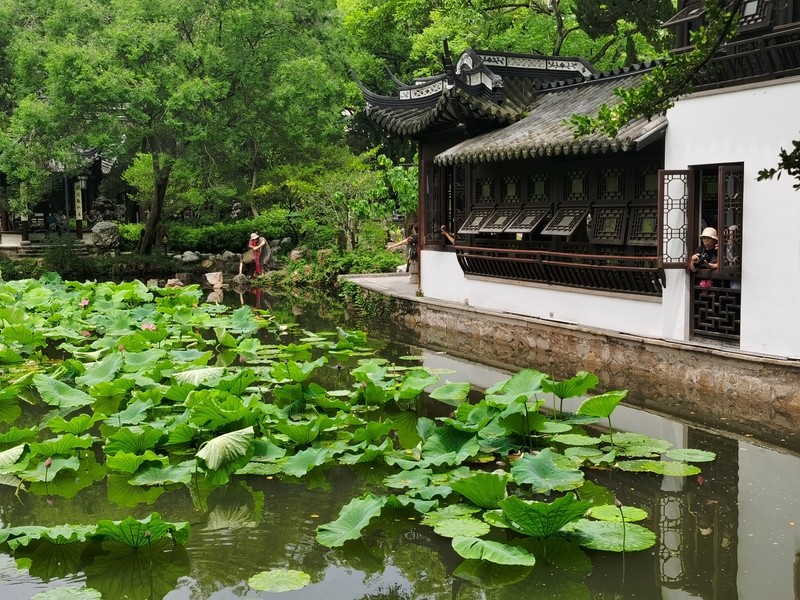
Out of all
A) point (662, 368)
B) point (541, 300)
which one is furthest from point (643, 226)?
point (662, 368)

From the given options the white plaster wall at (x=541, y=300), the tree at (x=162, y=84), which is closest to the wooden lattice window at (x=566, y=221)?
the white plaster wall at (x=541, y=300)

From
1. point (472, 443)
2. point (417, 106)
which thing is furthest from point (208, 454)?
point (417, 106)

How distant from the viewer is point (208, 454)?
20.7 feet

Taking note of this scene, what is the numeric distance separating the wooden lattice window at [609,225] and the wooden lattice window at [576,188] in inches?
16.4

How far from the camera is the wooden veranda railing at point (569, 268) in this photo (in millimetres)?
10312

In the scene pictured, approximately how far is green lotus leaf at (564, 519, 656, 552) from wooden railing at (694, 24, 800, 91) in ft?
15.7

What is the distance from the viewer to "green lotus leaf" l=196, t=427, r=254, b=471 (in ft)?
20.7

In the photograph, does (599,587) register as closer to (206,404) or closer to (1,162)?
(206,404)

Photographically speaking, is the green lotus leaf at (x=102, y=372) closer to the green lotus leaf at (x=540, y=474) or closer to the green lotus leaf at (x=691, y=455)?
the green lotus leaf at (x=540, y=474)

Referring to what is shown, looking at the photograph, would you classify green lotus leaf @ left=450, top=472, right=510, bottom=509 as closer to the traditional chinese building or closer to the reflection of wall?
the reflection of wall

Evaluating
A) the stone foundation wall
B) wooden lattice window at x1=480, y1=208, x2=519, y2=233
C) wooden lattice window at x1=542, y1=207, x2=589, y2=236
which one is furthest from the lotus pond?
wooden lattice window at x1=480, y1=208, x2=519, y2=233

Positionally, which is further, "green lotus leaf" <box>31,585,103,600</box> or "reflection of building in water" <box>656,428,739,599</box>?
"reflection of building in water" <box>656,428,739,599</box>

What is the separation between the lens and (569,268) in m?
11.6

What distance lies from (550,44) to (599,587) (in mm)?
19458
